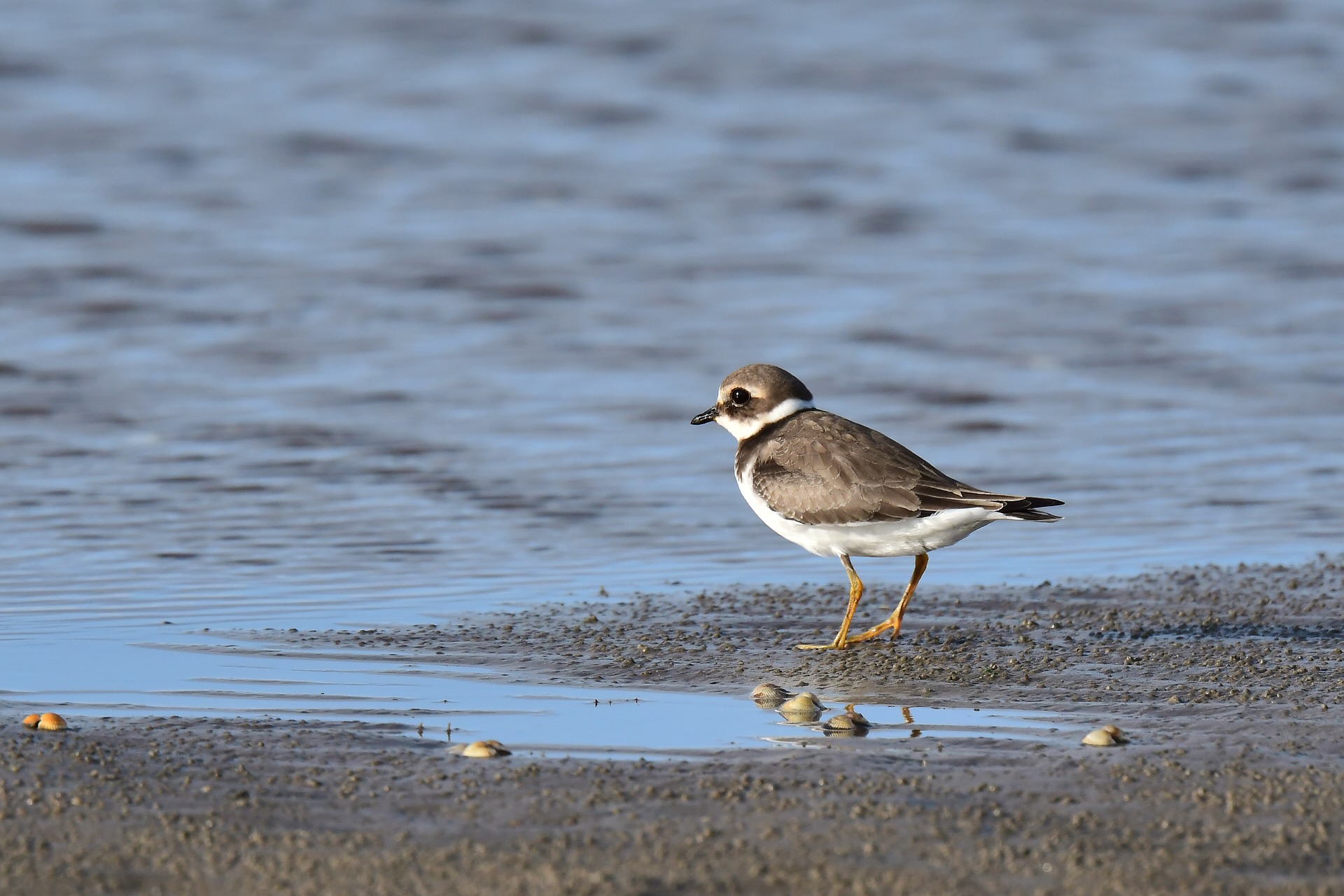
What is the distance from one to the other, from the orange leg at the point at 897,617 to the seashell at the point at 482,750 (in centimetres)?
187

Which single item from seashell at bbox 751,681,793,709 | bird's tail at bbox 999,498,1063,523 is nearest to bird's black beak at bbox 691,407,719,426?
bird's tail at bbox 999,498,1063,523

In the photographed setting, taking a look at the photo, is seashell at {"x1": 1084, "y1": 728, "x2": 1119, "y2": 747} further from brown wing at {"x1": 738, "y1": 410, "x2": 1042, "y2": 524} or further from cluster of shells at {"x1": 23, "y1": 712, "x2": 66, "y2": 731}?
cluster of shells at {"x1": 23, "y1": 712, "x2": 66, "y2": 731}

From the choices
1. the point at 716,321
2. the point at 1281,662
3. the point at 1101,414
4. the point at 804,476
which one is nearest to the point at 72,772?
the point at 804,476

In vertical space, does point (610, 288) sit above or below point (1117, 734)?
above

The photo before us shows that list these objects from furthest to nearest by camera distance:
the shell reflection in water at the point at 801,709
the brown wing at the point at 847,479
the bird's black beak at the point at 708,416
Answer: the bird's black beak at the point at 708,416 → the brown wing at the point at 847,479 → the shell reflection in water at the point at 801,709

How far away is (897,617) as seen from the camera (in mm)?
6246

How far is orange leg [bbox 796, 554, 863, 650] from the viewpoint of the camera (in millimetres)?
6027

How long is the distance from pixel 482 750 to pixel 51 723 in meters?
1.19

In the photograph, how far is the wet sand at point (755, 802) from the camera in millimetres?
3592

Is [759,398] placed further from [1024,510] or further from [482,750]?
[482,750]

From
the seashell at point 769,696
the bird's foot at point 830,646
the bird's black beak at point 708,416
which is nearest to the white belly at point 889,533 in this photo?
the bird's foot at point 830,646

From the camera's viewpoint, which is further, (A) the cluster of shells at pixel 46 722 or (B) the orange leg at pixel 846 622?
(B) the orange leg at pixel 846 622

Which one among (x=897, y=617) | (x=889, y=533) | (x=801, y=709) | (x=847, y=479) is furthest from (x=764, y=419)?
(x=801, y=709)

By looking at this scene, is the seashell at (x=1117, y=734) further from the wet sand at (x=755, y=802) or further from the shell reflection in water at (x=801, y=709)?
the shell reflection in water at (x=801, y=709)
